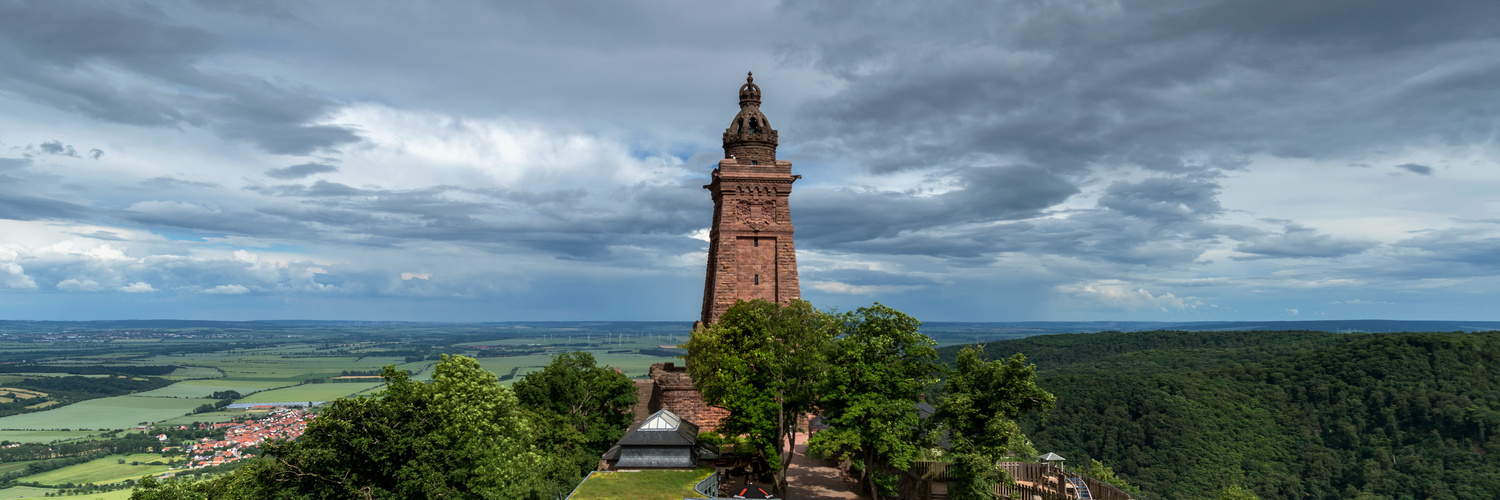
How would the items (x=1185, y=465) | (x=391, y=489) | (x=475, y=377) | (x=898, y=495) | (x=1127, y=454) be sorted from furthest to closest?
(x=1127, y=454) < (x=1185, y=465) < (x=898, y=495) < (x=475, y=377) < (x=391, y=489)

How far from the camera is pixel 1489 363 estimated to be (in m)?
90.2

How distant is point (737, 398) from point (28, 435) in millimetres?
147162

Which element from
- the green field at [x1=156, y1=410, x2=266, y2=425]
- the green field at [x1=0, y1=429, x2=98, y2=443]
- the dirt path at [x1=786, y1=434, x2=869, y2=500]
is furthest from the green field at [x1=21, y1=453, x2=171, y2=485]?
the dirt path at [x1=786, y1=434, x2=869, y2=500]

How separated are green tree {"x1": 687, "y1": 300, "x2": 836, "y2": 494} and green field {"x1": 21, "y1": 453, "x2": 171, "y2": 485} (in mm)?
87532

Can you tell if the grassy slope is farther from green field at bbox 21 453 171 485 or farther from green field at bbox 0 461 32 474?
green field at bbox 21 453 171 485

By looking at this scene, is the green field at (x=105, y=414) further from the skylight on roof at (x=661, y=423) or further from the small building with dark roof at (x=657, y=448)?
the skylight on roof at (x=661, y=423)

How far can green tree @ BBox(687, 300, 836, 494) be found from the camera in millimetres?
29359

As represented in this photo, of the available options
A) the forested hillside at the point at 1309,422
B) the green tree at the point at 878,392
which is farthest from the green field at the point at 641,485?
the forested hillside at the point at 1309,422

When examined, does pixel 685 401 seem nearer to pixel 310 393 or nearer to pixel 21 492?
pixel 21 492

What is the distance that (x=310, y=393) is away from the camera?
530 ft

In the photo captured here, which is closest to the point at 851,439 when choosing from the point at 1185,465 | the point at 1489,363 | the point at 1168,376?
the point at 1185,465

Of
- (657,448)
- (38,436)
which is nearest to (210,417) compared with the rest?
(38,436)

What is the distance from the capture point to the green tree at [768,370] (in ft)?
96.3

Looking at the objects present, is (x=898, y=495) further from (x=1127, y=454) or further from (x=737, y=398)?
(x=1127, y=454)
